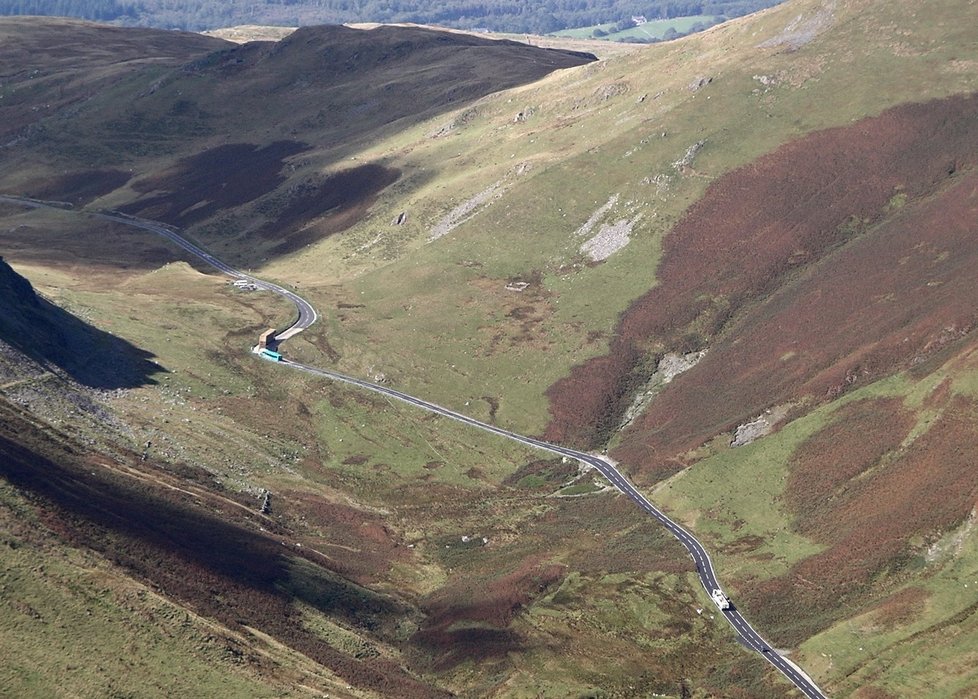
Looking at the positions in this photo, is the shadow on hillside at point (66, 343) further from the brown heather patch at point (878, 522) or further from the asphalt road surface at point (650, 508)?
the brown heather patch at point (878, 522)

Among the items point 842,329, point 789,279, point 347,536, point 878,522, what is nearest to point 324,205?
point 789,279

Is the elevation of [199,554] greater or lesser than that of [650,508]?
greater

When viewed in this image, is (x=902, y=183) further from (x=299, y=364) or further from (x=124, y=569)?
(x=124, y=569)

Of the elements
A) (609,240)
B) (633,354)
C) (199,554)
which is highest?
(609,240)

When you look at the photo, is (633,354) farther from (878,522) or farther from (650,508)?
(878,522)

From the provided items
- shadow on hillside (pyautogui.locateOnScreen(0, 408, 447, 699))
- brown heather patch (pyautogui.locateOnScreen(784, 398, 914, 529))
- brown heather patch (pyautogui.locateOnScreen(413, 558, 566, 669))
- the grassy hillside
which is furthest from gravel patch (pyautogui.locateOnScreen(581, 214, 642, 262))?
shadow on hillside (pyautogui.locateOnScreen(0, 408, 447, 699))
